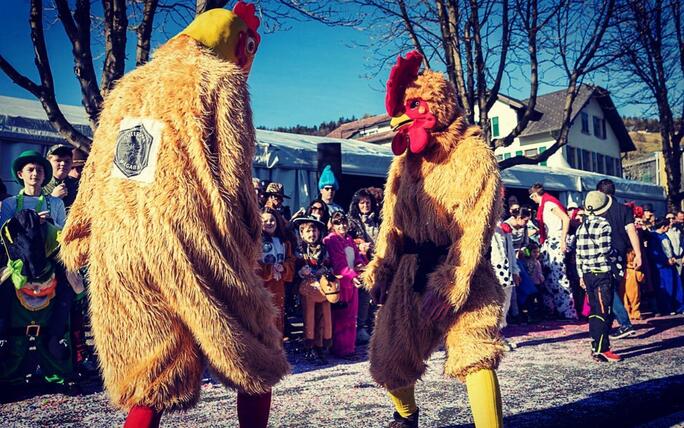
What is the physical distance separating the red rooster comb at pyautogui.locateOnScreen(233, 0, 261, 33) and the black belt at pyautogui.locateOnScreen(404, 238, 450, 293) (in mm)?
1470

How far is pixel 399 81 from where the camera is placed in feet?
10.9

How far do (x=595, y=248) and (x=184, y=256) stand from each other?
5045 mm

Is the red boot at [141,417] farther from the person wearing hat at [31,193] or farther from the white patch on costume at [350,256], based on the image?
the white patch on costume at [350,256]

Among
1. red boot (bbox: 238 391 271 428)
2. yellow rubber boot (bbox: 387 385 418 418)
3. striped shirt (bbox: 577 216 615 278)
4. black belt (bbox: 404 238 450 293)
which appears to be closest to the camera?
red boot (bbox: 238 391 271 428)

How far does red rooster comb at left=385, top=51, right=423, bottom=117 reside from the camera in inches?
130

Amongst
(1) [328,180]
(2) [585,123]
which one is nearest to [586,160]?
(2) [585,123]

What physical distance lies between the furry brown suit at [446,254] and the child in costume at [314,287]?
111 inches

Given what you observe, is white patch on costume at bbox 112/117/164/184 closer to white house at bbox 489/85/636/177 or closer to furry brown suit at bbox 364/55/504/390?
furry brown suit at bbox 364/55/504/390

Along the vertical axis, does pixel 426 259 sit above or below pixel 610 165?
below

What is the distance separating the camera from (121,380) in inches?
85.4

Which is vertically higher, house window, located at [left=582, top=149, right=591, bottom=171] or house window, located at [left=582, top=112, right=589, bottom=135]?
house window, located at [left=582, top=112, right=589, bottom=135]

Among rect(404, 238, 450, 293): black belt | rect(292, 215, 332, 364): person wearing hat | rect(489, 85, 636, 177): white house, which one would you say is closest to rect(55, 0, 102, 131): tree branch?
rect(292, 215, 332, 364): person wearing hat

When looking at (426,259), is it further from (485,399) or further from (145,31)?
(145,31)

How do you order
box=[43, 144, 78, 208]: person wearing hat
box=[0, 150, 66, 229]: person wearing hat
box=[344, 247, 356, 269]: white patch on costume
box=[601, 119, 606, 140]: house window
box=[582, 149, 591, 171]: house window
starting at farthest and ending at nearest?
box=[601, 119, 606, 140]: house window
box=[582, 149, 591, 171]: house window
box=[344, 247, 356, 269]: white patch on costume
box=[43, 144, 78, 208]: person wearing hat
box=[0, 150, 66, 229]: person wearing hat
